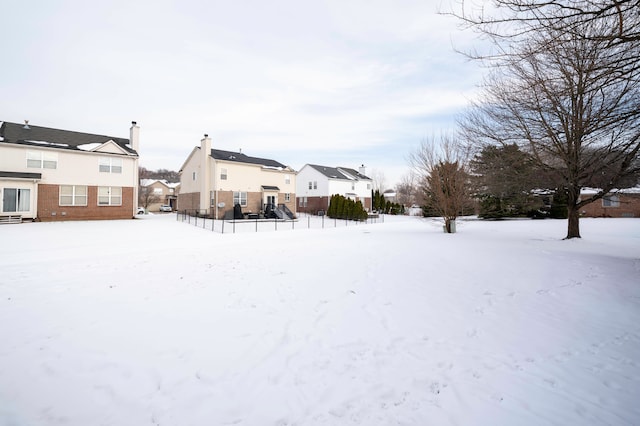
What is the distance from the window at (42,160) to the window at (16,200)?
2062mm

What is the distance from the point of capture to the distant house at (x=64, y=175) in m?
20.6

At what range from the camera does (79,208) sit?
2292cm

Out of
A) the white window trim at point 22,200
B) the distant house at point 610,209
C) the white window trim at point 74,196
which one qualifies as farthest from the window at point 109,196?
the distant house at point 610,209

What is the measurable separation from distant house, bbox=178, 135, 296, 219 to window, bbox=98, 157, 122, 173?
6850 mm

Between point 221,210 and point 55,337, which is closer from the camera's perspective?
point 55,337

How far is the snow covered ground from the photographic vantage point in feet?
9.70

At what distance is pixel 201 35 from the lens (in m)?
14.2

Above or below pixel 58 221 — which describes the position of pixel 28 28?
above

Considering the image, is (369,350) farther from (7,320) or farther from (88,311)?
(7,320)

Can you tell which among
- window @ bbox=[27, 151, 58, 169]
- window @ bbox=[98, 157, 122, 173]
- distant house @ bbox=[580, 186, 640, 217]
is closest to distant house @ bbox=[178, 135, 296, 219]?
window @ bbox=[98, 157, 122, 173]

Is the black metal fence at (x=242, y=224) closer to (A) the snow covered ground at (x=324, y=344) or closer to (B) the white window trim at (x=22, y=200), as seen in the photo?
(B) the white window trim at (x=22, y=200)

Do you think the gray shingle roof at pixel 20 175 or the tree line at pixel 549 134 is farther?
the gray shingle roof at pixel 20 175

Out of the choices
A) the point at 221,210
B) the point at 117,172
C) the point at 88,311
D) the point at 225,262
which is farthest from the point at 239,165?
the point at 88,311

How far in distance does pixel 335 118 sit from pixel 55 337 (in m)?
31.2
